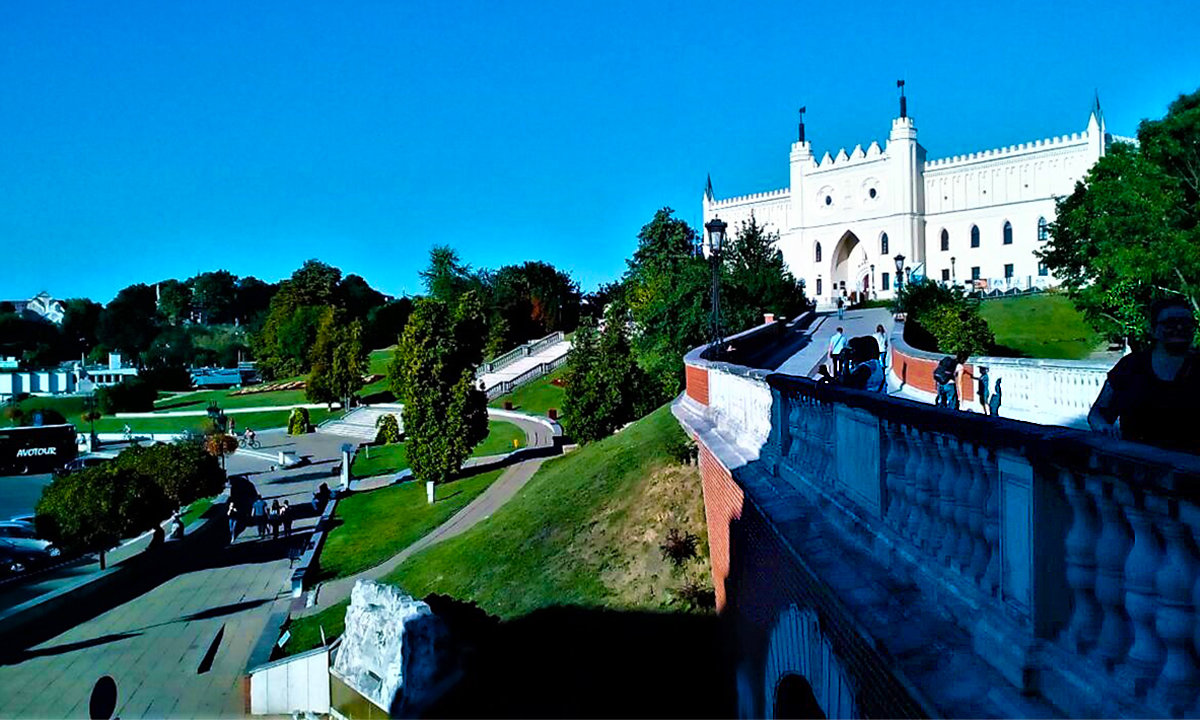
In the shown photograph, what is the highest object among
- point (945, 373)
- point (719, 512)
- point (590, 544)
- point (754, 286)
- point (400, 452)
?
point (754, 286)

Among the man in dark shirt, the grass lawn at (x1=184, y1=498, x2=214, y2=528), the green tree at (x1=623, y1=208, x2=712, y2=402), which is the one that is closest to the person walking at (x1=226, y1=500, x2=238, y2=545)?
the grass lawn at (x1=184, y1=498, x2=214, y2=528)

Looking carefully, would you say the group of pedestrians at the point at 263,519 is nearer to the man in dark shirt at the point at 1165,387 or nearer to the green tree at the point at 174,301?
the man in dark shirt at the point at 1165,387

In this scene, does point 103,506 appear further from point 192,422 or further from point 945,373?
point 192,422

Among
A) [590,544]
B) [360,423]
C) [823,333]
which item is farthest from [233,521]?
[360,423]

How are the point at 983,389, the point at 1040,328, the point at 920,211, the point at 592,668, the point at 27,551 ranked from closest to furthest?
the point at 592,668 < the point at 983,389 < the point at 27,551 < the point at 1040,328 < the point at 920,211

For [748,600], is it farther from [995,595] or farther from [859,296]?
[859,296]

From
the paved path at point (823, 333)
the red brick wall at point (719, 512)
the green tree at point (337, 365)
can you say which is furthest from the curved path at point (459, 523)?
the green tree at point (337, 365)
